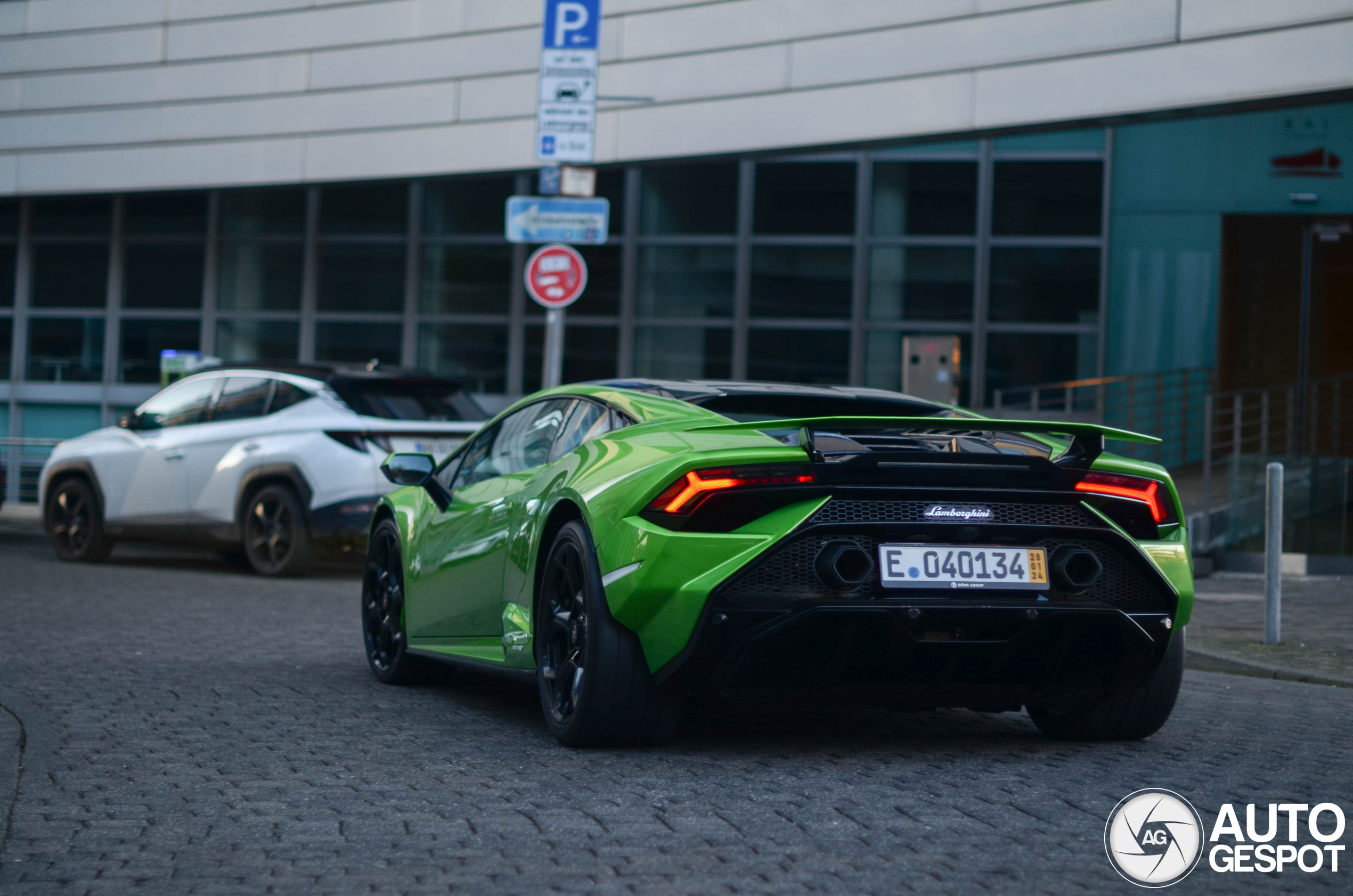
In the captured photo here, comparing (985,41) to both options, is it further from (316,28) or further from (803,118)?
(316,28)

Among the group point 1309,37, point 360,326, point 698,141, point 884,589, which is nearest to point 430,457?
point 884,589

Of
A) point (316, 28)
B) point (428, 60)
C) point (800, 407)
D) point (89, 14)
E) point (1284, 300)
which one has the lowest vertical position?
point (800, 407)

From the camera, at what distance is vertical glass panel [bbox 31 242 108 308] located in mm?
23016

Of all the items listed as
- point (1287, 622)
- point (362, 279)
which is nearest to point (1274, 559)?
point (1287, 622)

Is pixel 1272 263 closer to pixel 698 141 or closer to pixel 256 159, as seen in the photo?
pixel 698 141

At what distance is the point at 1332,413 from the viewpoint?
14.3 meters

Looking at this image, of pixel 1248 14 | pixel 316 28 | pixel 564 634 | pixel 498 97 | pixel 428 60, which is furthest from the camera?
pixel 316 28

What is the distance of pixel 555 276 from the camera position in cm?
1347

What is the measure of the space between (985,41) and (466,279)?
887 cm

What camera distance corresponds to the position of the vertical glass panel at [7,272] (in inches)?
925

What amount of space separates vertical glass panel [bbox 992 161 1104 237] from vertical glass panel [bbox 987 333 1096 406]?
1.14 m

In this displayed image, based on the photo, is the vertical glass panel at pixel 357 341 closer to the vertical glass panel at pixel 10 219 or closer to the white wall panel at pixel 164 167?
the white wall panel at pixel 164 167

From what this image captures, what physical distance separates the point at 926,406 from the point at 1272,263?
13.8m

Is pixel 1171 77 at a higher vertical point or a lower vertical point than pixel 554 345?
higher
